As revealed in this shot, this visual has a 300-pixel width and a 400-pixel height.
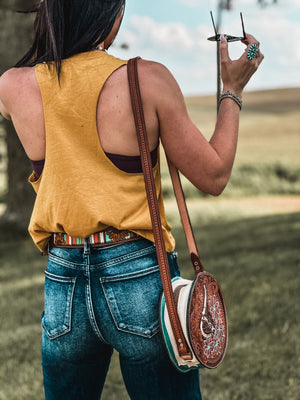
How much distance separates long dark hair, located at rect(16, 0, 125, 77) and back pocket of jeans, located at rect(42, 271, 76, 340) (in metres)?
0.60

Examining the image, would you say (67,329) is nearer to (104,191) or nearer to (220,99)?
(104,191)

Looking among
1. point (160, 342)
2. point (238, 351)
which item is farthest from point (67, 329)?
point (238, 351)

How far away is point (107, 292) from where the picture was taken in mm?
1560

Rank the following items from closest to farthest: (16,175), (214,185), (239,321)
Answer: (214,185), (239,321), (16,175)

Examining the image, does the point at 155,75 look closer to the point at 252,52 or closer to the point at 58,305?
the point at 252,52

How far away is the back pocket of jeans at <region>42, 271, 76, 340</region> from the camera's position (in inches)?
63.7

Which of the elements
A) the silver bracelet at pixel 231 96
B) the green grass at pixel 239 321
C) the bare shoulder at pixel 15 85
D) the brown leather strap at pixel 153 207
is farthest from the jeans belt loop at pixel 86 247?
the green grass at pixel 239 321

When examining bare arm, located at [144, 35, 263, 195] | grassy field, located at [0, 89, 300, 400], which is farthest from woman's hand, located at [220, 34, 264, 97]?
grassy field, located at [0, 89, 300, 400]

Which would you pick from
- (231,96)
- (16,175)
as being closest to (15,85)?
(231,96)

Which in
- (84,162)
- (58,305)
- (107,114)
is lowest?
(58,305)

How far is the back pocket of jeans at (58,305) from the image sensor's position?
5.31 feet

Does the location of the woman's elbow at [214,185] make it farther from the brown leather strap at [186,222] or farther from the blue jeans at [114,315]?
the blue jeans at [114,315]

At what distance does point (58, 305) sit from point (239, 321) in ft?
11.2

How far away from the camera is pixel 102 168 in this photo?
1.54 m
